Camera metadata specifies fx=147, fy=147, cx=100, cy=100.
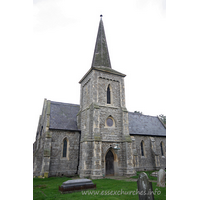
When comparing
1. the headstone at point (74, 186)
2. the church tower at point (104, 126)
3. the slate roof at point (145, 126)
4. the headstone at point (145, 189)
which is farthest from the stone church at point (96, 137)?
the headstone at point (145, 189)

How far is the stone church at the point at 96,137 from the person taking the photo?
15.8m

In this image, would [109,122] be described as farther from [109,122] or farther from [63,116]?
[63,116]

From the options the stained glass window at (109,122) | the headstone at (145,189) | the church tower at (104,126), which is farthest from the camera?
the stained glass window at (109,122)

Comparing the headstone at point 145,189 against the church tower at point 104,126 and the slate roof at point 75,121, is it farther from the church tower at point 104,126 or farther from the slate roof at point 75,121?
the slate roof at point 75,121

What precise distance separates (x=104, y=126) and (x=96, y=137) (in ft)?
6.48

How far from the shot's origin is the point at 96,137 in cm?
1573

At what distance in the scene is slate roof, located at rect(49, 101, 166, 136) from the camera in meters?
19.1

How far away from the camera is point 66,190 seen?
8945 millimetres

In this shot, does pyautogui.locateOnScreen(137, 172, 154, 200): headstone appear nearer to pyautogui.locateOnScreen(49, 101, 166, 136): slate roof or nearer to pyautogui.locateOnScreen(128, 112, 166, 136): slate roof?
pyautogui.locateOnScreen(49, 101, 166, 136): slate roof

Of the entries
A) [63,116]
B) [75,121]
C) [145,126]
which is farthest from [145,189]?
[145,126]

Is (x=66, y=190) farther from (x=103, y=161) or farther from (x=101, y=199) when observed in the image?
(x=103, y=161)

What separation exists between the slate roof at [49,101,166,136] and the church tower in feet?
5.16

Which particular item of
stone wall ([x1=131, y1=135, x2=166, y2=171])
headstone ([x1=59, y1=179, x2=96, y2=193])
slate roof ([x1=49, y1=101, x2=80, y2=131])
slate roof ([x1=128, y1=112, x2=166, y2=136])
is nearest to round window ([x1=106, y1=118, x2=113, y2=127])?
slate roof ([x1=49, y1=101, x2=80, y2=131])

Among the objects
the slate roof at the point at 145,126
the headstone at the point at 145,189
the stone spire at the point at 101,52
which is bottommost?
the headstone at the point at 145,189
